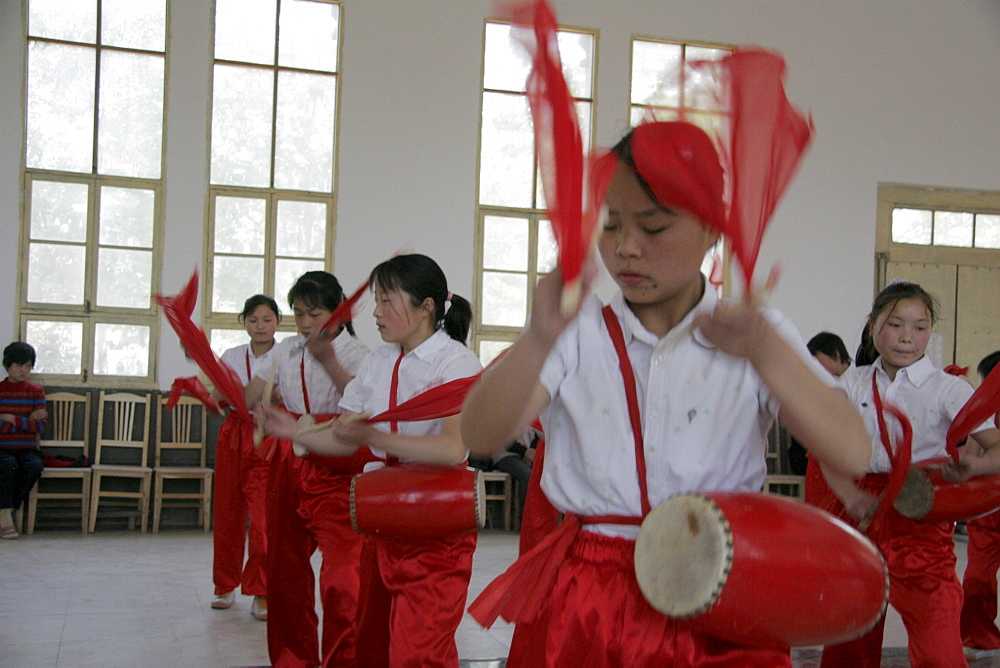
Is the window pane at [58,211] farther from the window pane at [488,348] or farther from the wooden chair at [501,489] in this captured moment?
the wooden chair at [501,489]

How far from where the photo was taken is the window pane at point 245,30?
748cm

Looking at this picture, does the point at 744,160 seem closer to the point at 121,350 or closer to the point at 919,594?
the point at 919,594

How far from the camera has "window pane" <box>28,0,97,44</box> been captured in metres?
7.15

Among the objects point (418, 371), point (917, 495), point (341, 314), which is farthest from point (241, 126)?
point (917, 495)

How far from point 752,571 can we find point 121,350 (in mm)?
6794

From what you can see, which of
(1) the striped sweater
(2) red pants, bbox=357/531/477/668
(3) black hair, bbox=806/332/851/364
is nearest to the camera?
(2) red pants, bbox=357/531/477/668

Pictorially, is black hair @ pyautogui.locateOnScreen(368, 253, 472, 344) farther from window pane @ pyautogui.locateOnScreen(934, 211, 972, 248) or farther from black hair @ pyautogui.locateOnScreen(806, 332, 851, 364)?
window pane @ pyautogui.locateOnScreen(934, 211, 972, 248)

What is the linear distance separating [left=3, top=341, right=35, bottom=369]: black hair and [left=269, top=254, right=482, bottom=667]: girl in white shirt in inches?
179

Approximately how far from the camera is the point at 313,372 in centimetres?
370

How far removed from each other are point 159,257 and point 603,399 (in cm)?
653

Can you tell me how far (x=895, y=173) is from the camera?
28.7 feet

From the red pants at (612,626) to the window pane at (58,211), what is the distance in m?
6.70

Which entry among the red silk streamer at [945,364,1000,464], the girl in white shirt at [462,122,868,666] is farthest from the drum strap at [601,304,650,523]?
the red silk streamer at [945,364,1000,464]

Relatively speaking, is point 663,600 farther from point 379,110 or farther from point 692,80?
point 379,110
